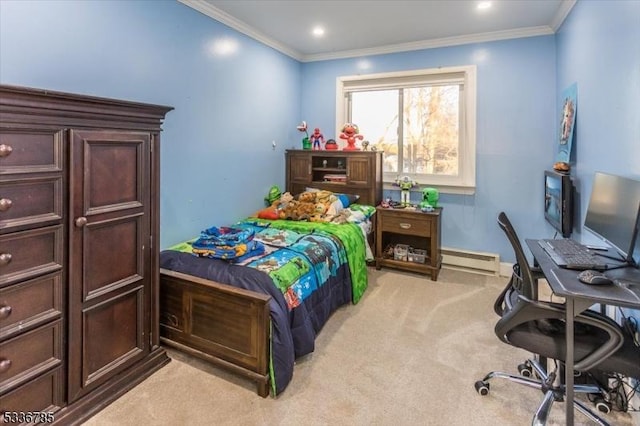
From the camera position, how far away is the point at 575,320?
5.04 feet

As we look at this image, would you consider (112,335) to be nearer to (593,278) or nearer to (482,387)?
(482,387)

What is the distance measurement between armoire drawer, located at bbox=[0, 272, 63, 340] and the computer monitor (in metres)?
2.67

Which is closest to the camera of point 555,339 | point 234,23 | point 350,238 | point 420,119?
point 555,339

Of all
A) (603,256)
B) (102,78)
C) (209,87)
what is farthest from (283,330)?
(209,87)

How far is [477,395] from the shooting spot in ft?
6.47

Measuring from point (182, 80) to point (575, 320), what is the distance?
3.05 meters

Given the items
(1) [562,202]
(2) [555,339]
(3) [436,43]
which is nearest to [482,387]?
(2) [555,339]

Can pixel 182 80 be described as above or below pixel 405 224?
above

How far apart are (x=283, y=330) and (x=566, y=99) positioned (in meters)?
3.10

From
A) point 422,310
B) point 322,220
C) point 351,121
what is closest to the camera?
point 422,310

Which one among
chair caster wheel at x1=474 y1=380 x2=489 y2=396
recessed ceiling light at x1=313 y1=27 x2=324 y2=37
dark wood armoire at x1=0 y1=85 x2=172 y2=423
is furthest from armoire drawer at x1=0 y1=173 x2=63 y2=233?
recessed ceiling light at x1=313 y1=27 x2=324 y2=37

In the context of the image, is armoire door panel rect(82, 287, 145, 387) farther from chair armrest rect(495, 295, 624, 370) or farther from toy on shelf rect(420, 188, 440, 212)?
toy on shelf rect(420, 188, 440, 212)

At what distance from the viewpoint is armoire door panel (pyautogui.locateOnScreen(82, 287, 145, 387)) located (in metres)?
1.80

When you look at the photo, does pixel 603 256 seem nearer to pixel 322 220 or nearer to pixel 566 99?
pixel 566 99
